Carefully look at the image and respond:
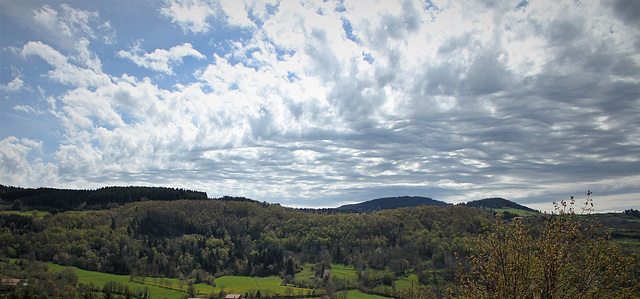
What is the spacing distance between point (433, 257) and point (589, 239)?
162 metres

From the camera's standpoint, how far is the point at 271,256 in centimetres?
18625

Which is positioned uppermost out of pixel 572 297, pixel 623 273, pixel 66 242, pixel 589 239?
pixel 589 239

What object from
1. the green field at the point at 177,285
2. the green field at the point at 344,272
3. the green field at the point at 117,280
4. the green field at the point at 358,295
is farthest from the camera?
the green field at the point at 344,272

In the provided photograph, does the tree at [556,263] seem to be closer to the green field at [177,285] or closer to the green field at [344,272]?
the green field at [177,285]

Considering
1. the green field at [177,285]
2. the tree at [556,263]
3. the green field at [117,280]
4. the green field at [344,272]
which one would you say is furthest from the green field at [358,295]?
the tree at [556,263]

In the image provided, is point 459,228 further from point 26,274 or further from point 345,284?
point 26,274

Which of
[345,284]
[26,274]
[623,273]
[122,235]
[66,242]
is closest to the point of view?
[623,273]

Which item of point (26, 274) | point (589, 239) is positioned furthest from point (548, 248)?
point (26, 274)

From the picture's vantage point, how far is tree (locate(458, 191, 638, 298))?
58.3 feet

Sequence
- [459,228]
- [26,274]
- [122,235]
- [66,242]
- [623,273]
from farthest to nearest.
A: [459,228] → [122,235] → [66,242] → [26,274] → [623,273]

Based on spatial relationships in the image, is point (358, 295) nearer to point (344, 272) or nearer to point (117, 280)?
point (344, 272)

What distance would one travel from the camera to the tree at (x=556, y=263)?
699 inches

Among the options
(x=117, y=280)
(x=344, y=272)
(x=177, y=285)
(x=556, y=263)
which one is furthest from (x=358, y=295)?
(x=556, y=263)

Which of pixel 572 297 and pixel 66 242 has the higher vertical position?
pixel 572 297
